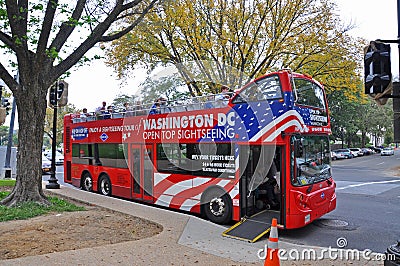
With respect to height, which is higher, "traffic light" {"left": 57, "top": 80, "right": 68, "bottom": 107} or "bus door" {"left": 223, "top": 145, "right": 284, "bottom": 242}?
"traffic light" {"left": 57, "top": 80, "right": 68, "bottom": 107}

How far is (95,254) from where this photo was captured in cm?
626

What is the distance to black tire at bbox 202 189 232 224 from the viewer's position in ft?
31.9

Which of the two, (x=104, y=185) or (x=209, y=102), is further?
(x=104, y=185)

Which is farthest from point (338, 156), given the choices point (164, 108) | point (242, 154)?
point (242, 154)

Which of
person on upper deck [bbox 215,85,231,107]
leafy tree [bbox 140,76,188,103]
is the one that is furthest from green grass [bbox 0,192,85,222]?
leafy tree [bbox 140,76,188,103]

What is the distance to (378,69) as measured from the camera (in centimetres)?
552

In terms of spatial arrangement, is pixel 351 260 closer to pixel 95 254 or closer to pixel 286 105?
pixel 286 105

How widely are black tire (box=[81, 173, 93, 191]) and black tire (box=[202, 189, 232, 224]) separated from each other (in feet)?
21.8

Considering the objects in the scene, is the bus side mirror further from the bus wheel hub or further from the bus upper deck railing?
the bus wheel hub

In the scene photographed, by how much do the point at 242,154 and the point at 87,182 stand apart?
8.48 meters

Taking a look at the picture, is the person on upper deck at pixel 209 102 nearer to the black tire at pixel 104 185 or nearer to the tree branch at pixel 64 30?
the tree branch at pixel 64 30

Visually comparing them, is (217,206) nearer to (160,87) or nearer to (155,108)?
(155,108)

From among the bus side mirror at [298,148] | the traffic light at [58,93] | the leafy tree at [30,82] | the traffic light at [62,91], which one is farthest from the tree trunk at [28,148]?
the bus side mirror at [298,148]

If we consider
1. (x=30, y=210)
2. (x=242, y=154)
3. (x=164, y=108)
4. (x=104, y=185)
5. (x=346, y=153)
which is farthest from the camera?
(x=346, y=153)
